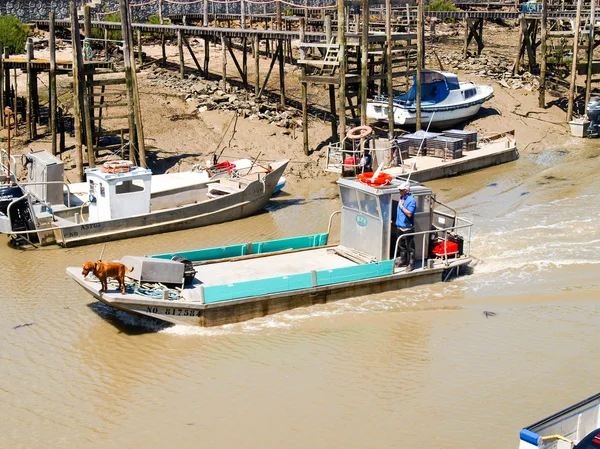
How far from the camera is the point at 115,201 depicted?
1925cm

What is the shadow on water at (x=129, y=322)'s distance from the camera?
14040mm

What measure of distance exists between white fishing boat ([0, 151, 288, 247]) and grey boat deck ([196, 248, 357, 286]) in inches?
179

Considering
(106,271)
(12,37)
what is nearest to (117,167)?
(106,271)

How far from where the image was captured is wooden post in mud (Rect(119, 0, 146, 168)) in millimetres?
22859

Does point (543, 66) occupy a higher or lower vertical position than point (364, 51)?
lower

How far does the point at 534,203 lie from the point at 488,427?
1160 centimetres

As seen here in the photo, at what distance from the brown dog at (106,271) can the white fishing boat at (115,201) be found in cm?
531

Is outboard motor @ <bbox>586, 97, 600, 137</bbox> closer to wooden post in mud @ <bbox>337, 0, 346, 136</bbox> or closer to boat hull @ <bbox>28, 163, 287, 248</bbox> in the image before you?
wooden post in mud @ <bbox>337, 0, 346, 136</bbox>

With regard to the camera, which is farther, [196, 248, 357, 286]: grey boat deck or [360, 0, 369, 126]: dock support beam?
[360, 0, 369, 126]: dock support beam

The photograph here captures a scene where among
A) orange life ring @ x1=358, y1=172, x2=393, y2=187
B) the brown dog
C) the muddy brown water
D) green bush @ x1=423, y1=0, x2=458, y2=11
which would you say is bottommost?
the muddy brown water

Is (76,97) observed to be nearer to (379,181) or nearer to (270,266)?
(270,266)

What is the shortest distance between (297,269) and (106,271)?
3.62 metres

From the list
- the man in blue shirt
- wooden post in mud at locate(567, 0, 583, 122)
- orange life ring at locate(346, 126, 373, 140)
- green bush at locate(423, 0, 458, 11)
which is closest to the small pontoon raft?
the man in blue shirt

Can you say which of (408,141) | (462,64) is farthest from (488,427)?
(462,64)
